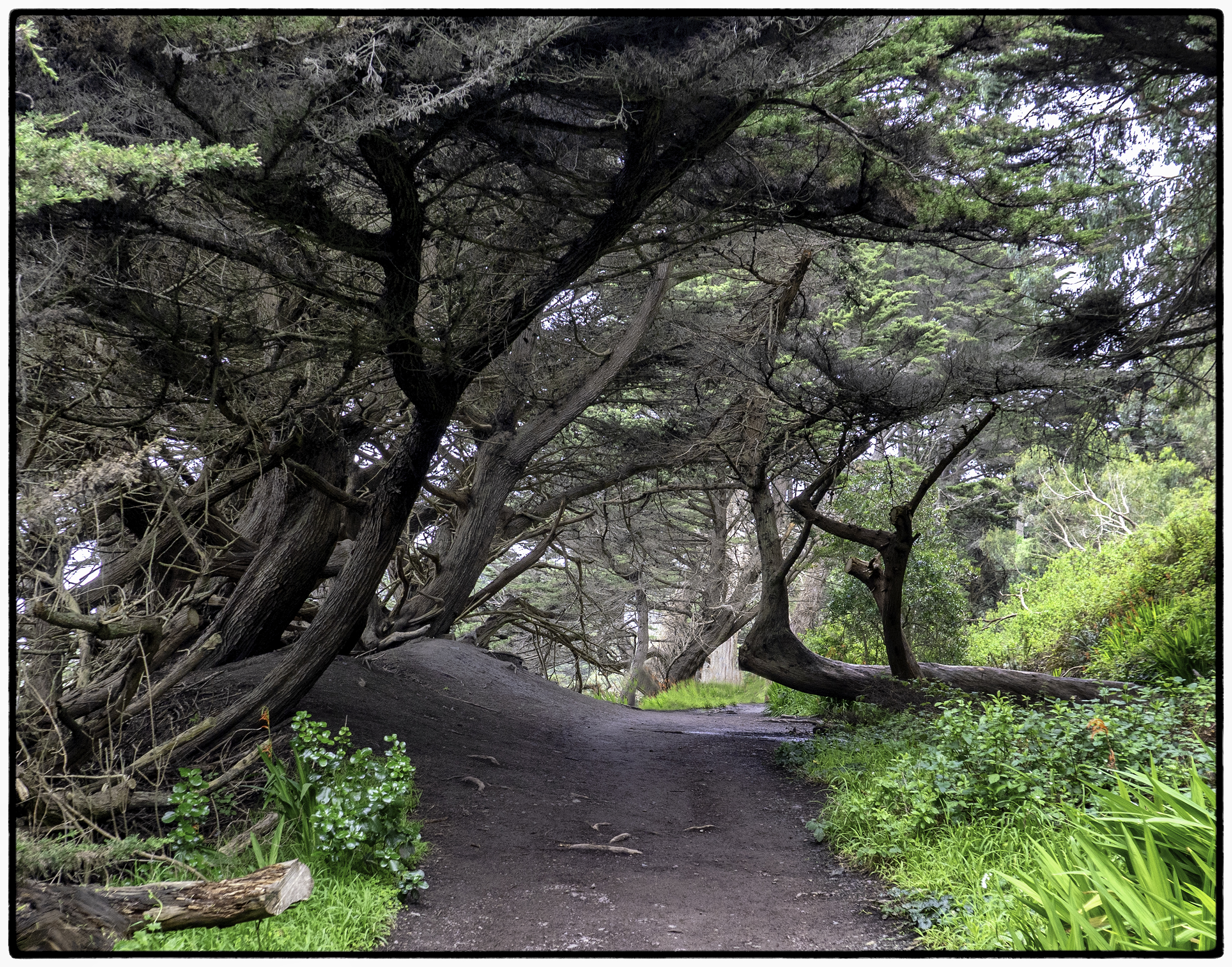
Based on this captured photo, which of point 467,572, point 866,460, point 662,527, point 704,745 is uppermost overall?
point 866,460

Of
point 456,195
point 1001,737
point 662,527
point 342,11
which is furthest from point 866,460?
point 342,11

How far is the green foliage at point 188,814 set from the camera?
3.20m

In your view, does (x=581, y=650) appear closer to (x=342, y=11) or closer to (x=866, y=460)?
(x=866, y=460)

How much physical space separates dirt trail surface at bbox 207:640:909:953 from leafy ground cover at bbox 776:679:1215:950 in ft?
0.75

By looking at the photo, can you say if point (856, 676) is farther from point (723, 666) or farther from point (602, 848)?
point (723, 666)

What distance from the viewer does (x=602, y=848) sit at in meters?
4.06

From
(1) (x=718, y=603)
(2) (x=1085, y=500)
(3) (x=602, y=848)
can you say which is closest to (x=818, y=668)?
(3) (x=602, y=848)

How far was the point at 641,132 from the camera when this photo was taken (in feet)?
10.8

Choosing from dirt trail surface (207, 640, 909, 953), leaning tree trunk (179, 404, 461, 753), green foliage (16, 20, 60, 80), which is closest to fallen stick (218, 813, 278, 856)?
dirt trail surface (207, 640, 909, 953)

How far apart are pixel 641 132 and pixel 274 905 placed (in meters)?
3.15

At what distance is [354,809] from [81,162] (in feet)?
8.65

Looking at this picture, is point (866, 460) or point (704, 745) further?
point (866, 460)

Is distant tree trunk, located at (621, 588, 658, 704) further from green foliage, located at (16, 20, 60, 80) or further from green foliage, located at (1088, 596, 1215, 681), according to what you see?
green foliage, located at (16, 20, 60, 80)

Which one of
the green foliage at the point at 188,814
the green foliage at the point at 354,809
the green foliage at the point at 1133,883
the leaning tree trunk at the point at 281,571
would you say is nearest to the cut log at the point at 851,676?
the leaning tree trunk at the point at 281,571
